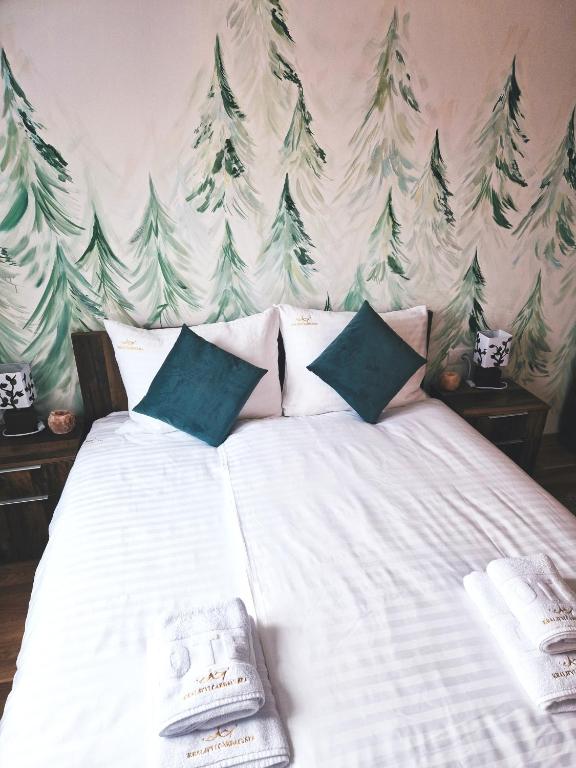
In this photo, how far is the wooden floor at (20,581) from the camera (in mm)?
1865

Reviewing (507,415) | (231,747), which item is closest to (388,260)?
(507,415)

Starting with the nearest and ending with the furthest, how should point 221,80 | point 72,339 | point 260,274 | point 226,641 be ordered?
point 226,641 → point 221,80 → point 72,339 → point 260,274

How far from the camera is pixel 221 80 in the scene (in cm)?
212

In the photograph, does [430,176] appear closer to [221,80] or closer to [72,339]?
[221,80]

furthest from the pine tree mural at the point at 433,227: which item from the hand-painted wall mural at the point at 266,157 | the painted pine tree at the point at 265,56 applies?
the painted pine tree at the point at 265,56

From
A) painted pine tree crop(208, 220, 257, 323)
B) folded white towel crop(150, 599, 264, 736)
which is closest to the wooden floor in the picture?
folded white towel crop(150, 599, 264, 736)

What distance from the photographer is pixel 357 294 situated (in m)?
2.63

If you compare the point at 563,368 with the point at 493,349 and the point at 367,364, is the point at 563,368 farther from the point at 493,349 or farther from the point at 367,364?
the point at 367,364

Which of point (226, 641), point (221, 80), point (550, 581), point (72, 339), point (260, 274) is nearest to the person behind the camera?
point (226, 641)

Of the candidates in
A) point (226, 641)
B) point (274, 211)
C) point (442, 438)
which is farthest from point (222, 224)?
point (226, 641)

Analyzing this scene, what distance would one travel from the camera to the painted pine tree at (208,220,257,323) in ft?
7.84

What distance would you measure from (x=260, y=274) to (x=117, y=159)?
2.59 ft

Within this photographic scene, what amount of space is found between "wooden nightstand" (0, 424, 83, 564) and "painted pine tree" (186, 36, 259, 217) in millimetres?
1243

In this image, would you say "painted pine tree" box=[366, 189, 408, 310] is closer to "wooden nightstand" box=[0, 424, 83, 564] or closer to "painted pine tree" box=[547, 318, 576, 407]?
"painted pine tree" box=[547, 318, 576, 407]
